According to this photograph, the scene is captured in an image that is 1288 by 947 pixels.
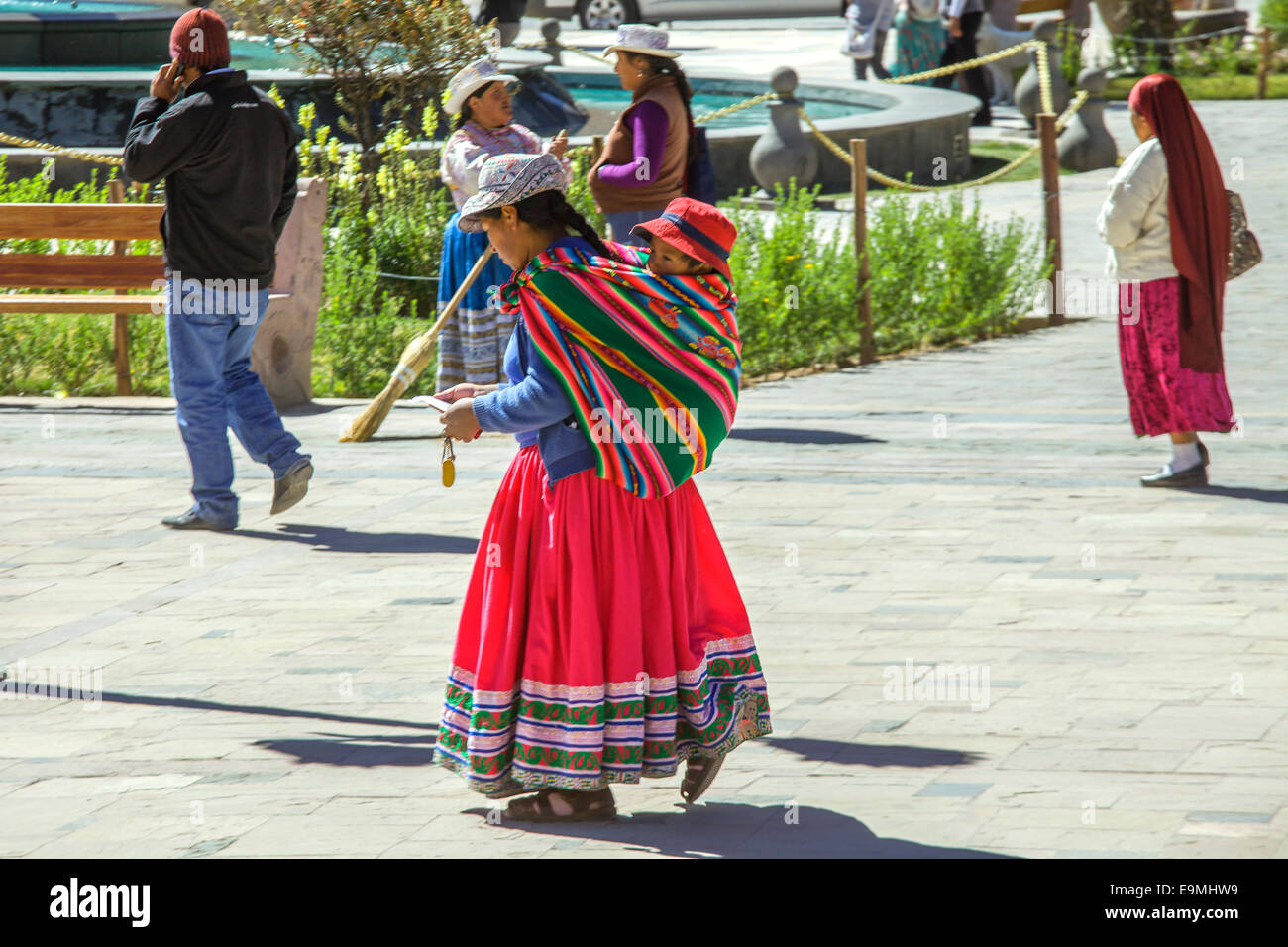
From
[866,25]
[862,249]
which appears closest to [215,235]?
[862,249]

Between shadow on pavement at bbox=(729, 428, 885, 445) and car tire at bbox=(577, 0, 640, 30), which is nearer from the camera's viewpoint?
Answer: shadow on pavement at bbox=(729, 428, 885, 445)

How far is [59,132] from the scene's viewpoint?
15539mm

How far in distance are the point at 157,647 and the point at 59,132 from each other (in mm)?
10794

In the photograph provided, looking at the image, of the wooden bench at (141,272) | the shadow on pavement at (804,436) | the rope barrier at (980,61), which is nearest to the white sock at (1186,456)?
the shadow on pavement at (804,436)

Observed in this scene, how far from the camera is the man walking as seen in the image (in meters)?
7.07

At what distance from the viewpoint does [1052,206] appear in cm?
1197

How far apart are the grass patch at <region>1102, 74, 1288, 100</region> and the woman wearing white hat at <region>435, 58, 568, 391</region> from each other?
16.1 meters

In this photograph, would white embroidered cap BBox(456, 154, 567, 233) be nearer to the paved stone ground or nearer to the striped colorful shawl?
the striped colorful shawl

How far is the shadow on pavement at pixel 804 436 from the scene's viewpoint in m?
9.12

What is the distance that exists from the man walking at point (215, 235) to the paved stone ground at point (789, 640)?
31 centimetres

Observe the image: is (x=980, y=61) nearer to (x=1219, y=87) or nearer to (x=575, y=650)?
(x=1219, y=87)

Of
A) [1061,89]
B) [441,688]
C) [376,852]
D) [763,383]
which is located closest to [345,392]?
[763,383]

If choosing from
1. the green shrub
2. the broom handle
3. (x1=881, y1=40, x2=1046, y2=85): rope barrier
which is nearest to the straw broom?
the broom handle

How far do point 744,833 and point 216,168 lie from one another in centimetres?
405
